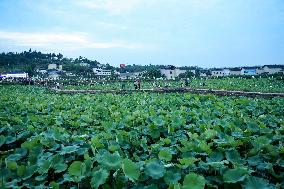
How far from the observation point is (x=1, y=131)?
4449 mm

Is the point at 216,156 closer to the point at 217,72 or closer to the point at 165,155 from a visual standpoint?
the point at 165,155

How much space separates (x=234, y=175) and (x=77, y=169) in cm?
141

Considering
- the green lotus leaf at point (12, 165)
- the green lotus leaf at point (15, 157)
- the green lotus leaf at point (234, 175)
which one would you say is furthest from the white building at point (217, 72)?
the green lotus leaf at point (12, 165)

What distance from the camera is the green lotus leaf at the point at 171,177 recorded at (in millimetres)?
2249

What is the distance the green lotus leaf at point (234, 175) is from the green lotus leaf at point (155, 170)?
542mm

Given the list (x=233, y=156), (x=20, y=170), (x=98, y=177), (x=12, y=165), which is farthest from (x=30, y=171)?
(x=233, y=156)

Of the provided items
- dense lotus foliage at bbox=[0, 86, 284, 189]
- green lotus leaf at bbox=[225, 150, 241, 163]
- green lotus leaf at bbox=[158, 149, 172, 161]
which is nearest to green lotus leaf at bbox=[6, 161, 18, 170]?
dense lotus foliage at bbox=[0, 86, 284, 189]

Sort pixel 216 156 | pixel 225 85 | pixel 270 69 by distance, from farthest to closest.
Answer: pixel 270 69
pixel 225 85
pixel 216 156

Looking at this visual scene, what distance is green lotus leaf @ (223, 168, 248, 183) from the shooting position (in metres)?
2.23

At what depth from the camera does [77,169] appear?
8.22ft

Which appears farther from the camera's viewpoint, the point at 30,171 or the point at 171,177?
the point at 30,171

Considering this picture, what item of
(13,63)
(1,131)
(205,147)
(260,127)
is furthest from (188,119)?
(13,63)

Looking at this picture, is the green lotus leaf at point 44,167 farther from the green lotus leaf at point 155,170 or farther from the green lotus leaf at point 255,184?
the green lotus leaf at point 255,184

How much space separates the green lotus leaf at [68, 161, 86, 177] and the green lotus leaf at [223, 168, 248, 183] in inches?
50.3
